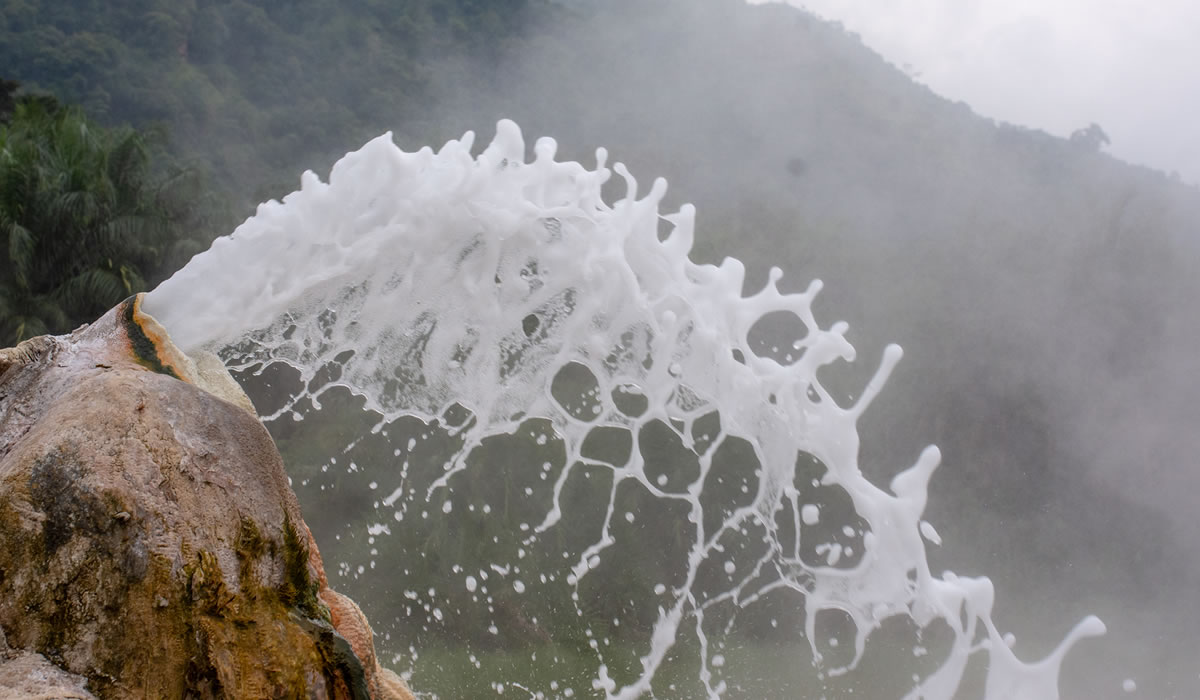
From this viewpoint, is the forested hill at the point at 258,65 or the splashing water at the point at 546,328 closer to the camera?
the splashing water at the point at 546,328

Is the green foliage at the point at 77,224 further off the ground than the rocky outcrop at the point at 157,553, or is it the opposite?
the rocky outcrop at the point at 157,553

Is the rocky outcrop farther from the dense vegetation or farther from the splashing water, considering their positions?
the dense vegetation

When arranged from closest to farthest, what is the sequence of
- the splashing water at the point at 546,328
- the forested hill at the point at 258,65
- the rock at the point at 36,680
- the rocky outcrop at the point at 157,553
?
the rock at the point at 36,680 → the rocky outcrop at the point at 157,553 → the splashing water at the point at 546,328 → the forested hill at the point at 258,65

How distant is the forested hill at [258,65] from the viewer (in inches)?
509

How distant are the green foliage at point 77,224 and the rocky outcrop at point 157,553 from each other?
5918 millimetres

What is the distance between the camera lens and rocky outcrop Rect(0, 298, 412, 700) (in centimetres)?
117

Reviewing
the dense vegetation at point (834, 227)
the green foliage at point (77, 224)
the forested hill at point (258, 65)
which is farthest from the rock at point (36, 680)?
the forested hill at point (258, 65)

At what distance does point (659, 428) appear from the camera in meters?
8.23

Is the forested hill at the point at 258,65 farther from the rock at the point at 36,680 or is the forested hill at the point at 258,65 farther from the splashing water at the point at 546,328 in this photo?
the rock at the point at 36,680

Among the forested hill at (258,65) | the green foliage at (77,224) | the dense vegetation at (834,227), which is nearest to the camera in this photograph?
the green foliage at (77,224)

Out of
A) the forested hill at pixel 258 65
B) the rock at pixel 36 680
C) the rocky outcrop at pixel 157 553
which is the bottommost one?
the forested hill at pixel 258 65

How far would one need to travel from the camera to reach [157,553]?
121 centimetres

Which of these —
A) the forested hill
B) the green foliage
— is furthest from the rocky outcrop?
the forested hill

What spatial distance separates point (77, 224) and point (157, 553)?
6.89 metres
